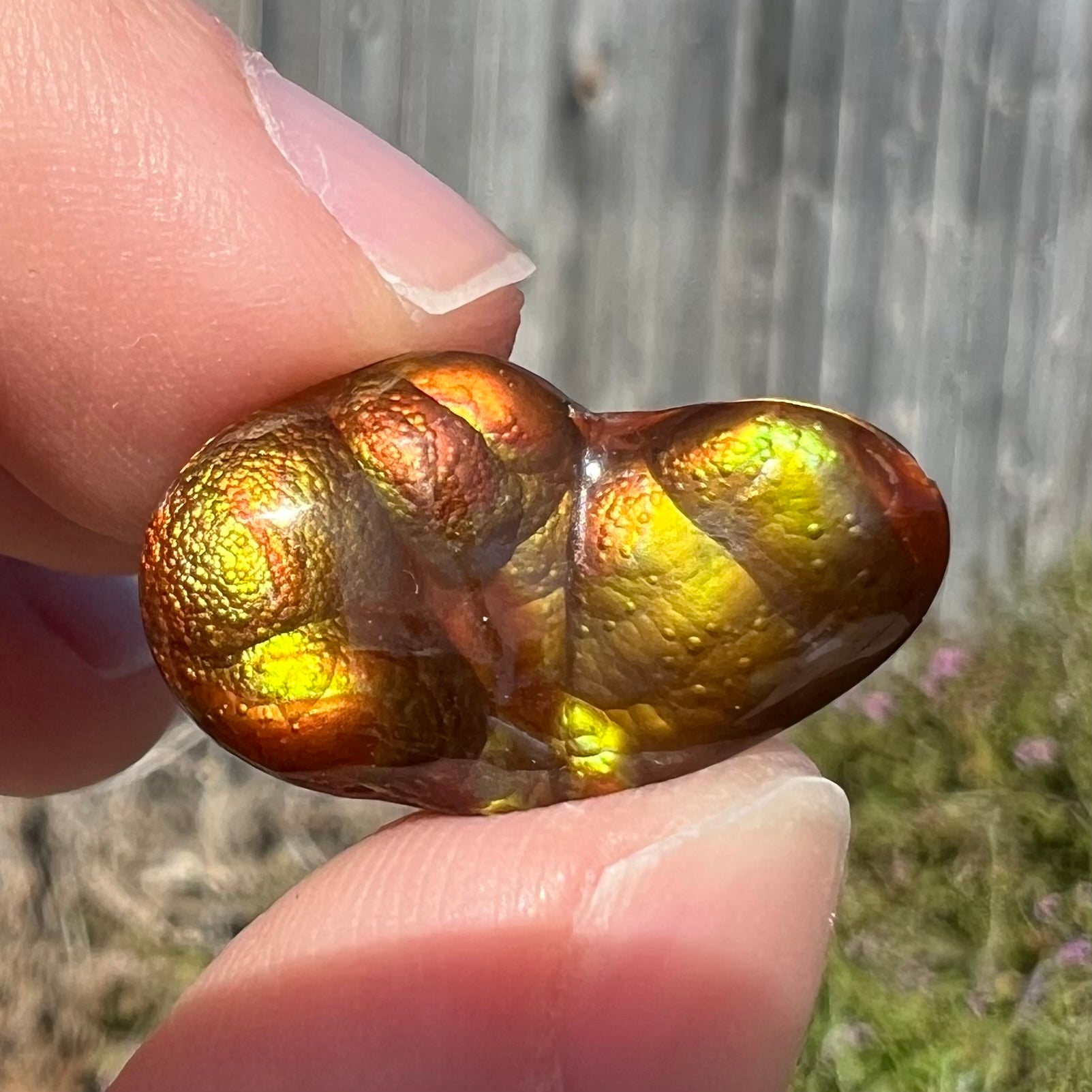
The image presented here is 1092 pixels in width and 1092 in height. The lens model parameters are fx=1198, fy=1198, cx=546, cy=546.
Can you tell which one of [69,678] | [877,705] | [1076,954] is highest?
[69,678]

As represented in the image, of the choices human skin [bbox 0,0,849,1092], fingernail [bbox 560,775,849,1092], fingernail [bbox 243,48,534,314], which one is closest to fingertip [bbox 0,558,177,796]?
human skin [bbox 0,0,849,1092]

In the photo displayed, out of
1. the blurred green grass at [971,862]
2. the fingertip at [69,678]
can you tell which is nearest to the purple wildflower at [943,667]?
the blurred green grass at [971,862]

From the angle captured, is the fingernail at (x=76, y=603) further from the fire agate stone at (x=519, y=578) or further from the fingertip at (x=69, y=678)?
the fire agate stone at (x=519, y=578)

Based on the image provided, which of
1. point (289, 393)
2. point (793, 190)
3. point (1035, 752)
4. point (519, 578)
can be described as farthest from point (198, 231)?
point (1035, 752)

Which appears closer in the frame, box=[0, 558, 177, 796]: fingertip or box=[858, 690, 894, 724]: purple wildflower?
box=[0, 558, 177, 796]: fingertip

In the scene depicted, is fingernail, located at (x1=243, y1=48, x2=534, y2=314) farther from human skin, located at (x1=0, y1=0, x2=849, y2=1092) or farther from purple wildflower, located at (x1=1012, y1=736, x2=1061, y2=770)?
purple wildflower, located at (x1=1012, y1=736, x2=1061, y2=770)

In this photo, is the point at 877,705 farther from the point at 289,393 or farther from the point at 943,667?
the point at 289,393

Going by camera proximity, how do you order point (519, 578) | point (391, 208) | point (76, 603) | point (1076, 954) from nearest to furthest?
point (519, 578) → point (391, 208) → point (76, 603) → point (1076, 954)
